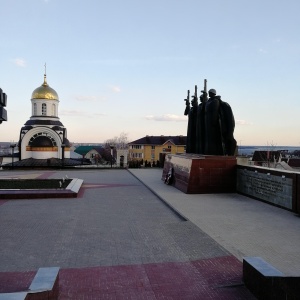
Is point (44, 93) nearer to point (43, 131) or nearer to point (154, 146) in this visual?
point (43, 131)

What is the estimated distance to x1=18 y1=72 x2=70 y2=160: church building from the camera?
37.0m

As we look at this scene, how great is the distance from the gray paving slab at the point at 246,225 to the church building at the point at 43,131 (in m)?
27.7

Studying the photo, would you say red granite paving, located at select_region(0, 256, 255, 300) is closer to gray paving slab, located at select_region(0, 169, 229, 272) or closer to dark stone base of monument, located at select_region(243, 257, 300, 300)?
dark stone base of monument, located at select_region(243, 257, 300, 300)

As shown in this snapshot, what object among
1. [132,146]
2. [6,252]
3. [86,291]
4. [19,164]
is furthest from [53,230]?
[132,146]

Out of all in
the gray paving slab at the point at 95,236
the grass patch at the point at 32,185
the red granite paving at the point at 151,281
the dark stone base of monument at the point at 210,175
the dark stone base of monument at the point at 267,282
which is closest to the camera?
the dark stone base of monument at the point at 267,282

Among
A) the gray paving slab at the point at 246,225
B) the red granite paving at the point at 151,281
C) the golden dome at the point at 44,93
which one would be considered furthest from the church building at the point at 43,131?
the red granite paving at the point at 151,281

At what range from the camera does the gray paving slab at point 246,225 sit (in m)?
5.61

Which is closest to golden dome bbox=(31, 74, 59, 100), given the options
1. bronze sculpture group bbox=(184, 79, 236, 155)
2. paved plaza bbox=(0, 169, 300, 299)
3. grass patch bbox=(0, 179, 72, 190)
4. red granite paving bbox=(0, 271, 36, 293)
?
grass patch bbox=(0, 179, 72, 190)

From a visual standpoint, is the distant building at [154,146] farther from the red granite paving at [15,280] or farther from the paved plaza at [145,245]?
the red granite paving at [15,280]

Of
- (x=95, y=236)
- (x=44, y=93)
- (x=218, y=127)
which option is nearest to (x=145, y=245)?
(x=95, y=236)

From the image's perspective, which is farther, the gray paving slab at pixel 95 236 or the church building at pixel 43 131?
the church building at pixel 43 131

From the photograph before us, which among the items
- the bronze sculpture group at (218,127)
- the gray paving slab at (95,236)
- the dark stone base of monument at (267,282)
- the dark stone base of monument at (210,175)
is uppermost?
the bronze sculpture group at (218,127)

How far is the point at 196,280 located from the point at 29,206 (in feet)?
22.8

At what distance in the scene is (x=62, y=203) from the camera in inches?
419
